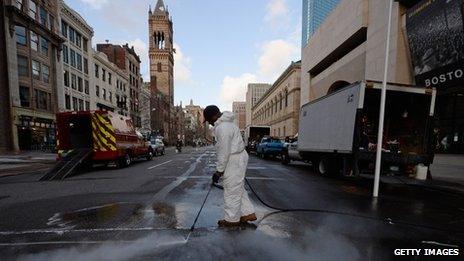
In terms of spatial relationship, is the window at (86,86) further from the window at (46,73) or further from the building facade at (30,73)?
Answer: the window at (46,73)

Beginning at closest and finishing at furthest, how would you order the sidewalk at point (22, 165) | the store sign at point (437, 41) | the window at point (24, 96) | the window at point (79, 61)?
the sidewalk at point (22, 165), the store sign at point (437, 41), the window at point (24, 96), the window at point (79, 61)

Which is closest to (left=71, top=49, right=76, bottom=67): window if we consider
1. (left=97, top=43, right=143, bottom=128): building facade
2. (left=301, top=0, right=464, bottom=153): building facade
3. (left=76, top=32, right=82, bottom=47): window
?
(left=76, top=32, right=82, bottom=47): window

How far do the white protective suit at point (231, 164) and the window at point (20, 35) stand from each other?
1347 inches

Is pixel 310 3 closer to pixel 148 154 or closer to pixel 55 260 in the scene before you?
pixel 148 154

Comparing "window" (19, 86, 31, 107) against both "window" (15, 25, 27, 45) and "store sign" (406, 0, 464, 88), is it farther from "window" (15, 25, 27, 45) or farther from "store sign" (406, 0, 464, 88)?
"store sign" (406, 0, 464, 88)

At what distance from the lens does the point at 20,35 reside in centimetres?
3062

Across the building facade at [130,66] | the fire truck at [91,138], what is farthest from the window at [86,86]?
the fire truck at [91,138]

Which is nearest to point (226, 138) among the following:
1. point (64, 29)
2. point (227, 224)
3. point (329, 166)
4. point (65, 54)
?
point (227, 224)

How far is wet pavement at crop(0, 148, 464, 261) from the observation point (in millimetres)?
3752

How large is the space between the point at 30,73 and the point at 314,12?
86.5 m

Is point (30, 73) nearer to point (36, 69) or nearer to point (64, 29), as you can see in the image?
point (36, 69)

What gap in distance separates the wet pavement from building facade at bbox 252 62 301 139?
43.3 meters

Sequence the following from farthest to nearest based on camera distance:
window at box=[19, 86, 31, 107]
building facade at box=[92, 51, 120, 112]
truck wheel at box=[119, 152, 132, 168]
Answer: building facade at box=[92, 51, 120, 112] → window at box=[19, 86, 31, 107] → truck wheel at box=[119, 152, 132, 168]

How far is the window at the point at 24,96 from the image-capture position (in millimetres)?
30895
